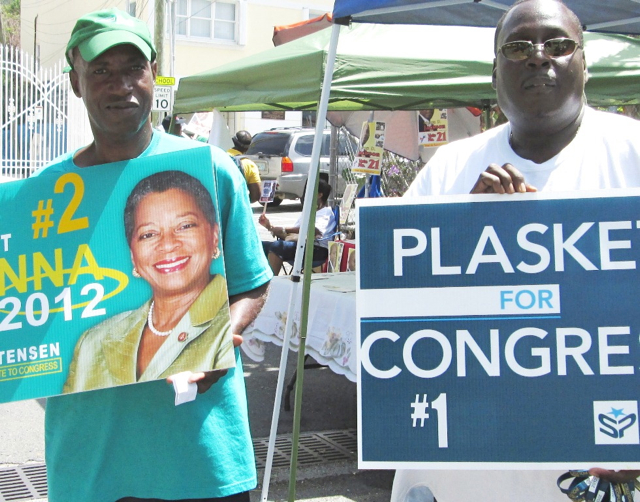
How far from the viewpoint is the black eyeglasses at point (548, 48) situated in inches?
66.7

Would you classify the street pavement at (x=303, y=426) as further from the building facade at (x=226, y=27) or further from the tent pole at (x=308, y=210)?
the building facade at (x=226, y=27)

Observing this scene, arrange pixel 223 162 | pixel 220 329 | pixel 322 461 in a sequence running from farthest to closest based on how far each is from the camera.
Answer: pixel 322 461, pixel 223 162, pixel 220 329

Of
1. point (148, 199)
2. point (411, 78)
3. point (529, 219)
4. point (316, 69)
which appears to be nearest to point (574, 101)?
point (529, 219)

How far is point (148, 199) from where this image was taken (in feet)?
6.25

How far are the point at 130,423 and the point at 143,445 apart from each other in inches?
2.3

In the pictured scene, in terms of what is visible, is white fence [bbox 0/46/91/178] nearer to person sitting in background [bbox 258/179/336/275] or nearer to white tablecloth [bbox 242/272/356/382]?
person sitting in background [bbox 258/179/336/275]

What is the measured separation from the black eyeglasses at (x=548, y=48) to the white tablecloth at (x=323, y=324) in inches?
123

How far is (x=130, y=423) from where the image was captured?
1.89 meters

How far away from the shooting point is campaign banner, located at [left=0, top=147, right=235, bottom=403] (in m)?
1.84

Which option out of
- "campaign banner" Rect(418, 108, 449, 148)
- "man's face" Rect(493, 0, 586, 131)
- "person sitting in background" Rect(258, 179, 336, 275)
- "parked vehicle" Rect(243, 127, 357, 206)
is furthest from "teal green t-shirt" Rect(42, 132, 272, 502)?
"parked vehicle" Rect(243, 127, 357, 206)

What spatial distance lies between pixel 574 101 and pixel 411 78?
3.38m

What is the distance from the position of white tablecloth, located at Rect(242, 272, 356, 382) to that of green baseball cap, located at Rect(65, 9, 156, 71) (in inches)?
118

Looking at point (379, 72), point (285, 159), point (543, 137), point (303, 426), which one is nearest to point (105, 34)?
point (543, 137)

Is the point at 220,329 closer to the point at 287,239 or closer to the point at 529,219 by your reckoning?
the point at 529,219
